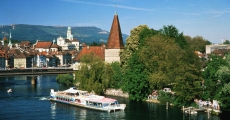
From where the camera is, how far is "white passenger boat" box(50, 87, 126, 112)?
3933cm

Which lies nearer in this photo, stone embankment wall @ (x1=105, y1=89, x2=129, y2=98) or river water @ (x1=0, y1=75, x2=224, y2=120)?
river water @ (x1=0, y1=75, x2=224, y2=120)

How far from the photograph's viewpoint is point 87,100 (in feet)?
136

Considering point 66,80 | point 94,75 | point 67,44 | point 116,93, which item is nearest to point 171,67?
point 116,93

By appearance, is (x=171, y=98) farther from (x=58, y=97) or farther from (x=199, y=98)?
(x=58, y=97)

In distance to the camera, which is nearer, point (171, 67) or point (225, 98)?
point (225, 98)

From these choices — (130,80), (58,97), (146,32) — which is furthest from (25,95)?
(146,32)

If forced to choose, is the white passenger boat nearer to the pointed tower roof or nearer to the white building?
the pointed tower roof

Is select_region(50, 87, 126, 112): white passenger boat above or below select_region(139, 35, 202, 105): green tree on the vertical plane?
below

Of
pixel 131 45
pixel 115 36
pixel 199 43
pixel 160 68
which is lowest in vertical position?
pixel 160 68

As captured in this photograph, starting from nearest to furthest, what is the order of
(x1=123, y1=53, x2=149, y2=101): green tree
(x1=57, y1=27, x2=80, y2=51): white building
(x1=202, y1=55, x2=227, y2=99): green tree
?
(x1=202, y1=55, x2=227, y2=99): green tree, (x1=123, y1=53, x2=149, y2=101): green tree, (x1=57, y1=27, x2=80, y2=51): white building

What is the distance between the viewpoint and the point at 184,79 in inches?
1524

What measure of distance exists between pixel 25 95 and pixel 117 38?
16.0 m

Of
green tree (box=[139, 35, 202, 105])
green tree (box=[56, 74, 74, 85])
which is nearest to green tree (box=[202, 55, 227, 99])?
green tree (box=[139, 35, 202, 105])

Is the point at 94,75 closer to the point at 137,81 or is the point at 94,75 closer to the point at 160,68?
the point at 137,81
